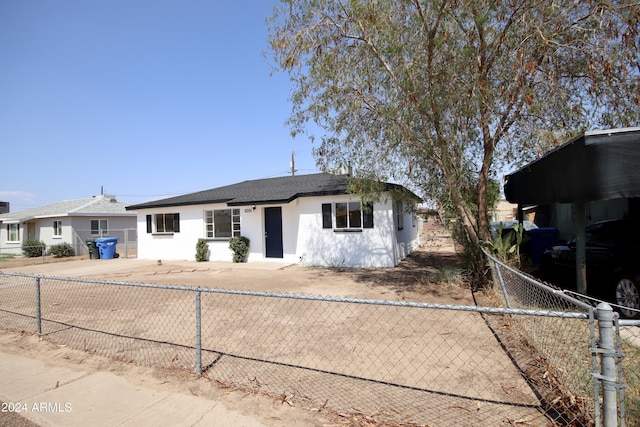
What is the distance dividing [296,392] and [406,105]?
6.69m

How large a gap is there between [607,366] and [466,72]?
22.7 ft

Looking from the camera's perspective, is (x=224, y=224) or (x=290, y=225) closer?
(x=290, y=225)

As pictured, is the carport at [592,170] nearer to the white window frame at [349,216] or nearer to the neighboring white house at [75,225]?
the white window frame at [349,216]

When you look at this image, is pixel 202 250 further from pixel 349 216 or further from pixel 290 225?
pixel 349 216

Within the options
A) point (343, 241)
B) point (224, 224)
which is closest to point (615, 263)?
point (343, 241)

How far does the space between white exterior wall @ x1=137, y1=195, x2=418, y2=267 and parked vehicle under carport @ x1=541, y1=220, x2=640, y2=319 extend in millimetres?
6498

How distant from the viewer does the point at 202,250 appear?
17297 millimetres

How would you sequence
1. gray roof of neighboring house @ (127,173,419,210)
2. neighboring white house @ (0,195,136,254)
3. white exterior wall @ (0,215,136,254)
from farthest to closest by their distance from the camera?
neighboring white house @ (0,195,136,254), white exterior wall @ (0,215,136,254), gray roof of neighboring house @ (127,173,419,210)

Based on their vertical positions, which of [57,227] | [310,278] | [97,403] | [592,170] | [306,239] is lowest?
[310,278]

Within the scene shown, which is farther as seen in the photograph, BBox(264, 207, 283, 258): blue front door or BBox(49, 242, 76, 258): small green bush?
BBox(49, 242, 76, 258): small green bush

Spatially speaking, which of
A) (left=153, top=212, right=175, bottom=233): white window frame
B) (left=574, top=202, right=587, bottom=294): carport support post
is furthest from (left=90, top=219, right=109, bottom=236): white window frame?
(left=574, top=202, right=587, bottom=294): carport support post

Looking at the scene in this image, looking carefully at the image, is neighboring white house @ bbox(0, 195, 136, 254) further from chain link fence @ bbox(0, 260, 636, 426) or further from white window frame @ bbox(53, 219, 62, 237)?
chain link fence @ bbox(0, 260, 636, 426)

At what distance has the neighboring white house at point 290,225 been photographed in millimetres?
14133

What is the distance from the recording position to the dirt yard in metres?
3.62
